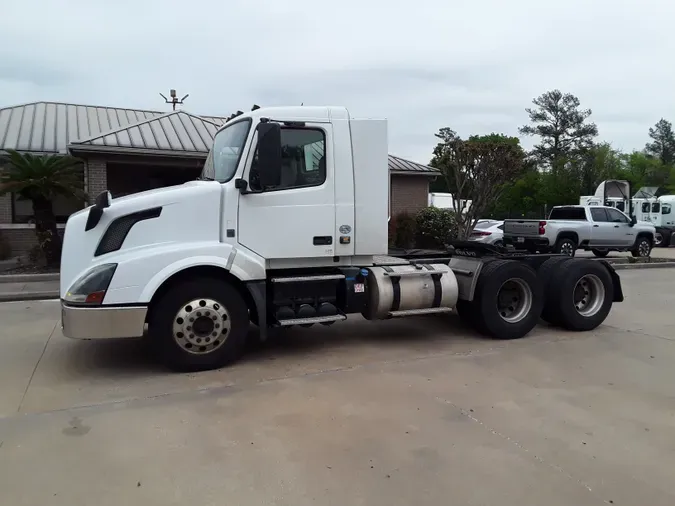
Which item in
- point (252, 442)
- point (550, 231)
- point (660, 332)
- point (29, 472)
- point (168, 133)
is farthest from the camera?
point (550, 231)

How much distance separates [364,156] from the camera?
21.7 ft

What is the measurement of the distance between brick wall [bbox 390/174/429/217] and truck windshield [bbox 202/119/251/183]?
13542 mm

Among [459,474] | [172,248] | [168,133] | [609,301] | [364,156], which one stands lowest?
[459,474]

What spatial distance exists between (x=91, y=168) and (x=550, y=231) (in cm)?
1456

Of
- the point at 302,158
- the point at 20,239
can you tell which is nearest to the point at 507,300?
the point at 302,158

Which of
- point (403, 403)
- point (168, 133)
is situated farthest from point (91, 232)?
point (168, 133)

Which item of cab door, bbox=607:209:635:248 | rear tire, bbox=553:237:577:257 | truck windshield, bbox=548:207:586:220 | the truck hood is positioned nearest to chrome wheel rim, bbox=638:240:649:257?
cab door, bbox=607:209:635:248

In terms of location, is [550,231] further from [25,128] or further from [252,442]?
[25,128]

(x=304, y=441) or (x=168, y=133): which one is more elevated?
(x=168, y=133)

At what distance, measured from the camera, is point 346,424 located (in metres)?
A: 4.57

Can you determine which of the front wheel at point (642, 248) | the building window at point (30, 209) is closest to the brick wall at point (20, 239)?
the building window at point (30, 209)

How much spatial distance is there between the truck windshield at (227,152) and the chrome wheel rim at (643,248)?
61.4ft

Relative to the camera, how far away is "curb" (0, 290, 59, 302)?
1054cm

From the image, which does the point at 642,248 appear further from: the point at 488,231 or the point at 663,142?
the point at 663,142
